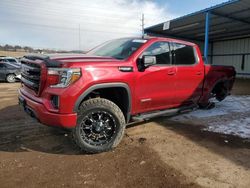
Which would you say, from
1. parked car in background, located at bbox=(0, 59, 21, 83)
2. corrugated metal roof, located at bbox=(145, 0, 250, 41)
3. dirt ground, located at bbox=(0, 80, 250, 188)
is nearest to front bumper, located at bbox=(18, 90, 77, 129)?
dirt ground, located at bbox=(0, 80, 250, 188)

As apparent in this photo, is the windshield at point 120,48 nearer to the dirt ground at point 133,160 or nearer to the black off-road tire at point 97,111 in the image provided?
the black off-road tire at point 97,111

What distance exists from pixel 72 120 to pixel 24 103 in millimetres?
1148

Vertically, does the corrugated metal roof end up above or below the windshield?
above

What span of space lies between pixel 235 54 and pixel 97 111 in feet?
77.9

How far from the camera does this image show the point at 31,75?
14.6 ft

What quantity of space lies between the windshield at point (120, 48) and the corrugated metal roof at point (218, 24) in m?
9.77

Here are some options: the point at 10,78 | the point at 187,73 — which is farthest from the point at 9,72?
the point at 187,73

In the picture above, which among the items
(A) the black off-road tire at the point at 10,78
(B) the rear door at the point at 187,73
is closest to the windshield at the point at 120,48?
(B) the rear door at the point at 187,73

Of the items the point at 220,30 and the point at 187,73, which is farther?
the point at 220,30

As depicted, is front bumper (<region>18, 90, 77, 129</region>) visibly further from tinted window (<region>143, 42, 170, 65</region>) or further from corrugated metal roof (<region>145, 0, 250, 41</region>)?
corrugated metal roof (<region>145, 0, 250, 41</region>)

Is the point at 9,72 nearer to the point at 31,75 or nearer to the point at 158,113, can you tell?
the point at 31,75

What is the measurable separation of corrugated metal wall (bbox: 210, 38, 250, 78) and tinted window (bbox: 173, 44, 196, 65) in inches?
772

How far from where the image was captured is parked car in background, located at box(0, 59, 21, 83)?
17984 mm

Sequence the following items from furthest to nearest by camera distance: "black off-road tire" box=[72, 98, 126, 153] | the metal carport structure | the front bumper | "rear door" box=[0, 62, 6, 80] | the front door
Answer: "rear door" box=[0, 62, 6, 80], the metal carport structure, the front door, "black off-road tire" box=[72, 98, 126, 153], the front bumper
